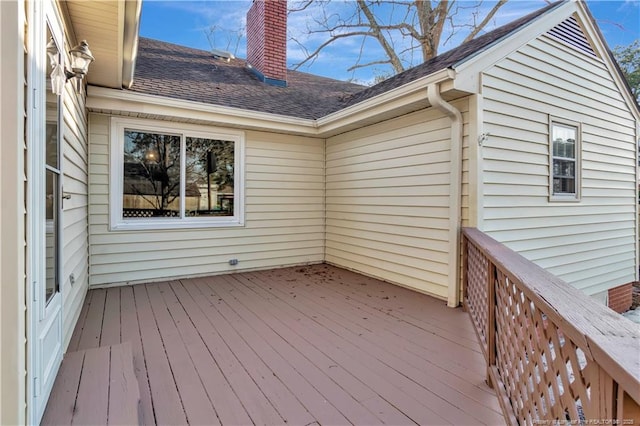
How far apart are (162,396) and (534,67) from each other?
5.52 metres

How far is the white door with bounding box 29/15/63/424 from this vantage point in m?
1.58

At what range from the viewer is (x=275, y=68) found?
289 inches

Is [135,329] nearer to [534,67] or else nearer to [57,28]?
[57,28]

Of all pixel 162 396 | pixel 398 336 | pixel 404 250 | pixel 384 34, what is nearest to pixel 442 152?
pixel 404 250

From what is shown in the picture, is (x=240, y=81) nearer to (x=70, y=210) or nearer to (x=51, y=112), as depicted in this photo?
(x=70, y=210)

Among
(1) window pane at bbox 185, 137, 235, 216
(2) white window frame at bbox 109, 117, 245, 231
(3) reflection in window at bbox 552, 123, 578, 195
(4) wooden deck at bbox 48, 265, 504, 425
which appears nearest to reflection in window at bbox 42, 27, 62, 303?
(4) wooden deck at bbox 48, 265, 504, 425

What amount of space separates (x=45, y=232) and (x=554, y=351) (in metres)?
2.53

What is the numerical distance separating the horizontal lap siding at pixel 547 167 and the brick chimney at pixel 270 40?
4799 millimetres

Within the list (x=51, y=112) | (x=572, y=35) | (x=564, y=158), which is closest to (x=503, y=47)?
(x=572, y=35)

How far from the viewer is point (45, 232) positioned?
1.85m

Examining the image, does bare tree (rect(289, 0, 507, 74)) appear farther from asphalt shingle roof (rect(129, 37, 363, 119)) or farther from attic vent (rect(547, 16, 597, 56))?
attic vent (rect(547, 16, 597, 56))

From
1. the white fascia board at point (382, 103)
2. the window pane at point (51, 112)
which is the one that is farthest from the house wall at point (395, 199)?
the window pane at point (51, 112)

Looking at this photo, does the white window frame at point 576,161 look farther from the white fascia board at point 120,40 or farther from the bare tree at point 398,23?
the bare tree at point 398,23

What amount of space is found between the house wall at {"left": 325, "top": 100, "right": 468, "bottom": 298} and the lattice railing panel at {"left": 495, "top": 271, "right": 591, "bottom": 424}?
207 cm
